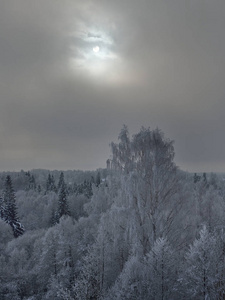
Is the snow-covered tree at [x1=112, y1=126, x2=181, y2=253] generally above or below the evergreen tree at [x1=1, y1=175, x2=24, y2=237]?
above

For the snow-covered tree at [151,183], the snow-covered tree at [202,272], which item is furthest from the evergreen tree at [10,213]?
the snow-covered tree at [202,272]

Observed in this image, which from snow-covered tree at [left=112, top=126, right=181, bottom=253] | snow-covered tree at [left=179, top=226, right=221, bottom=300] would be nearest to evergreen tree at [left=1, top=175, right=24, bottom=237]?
snow-covered tree at [left=112, top=126, right=181, bottom=253]

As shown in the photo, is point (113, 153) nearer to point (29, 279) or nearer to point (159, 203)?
point (159, 203)

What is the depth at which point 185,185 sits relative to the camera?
20.4 metres

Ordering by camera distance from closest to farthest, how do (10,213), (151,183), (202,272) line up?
1. (202,272)
2. (151,183)
3. (10,213)

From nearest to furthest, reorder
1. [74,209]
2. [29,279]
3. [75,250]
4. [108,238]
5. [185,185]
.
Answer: [185,185]
[108,238]
[29,279]
[75,250]
[74,209]

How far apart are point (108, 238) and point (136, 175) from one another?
20.5m

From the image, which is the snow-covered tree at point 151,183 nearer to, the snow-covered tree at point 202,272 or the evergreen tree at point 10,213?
the snow-covered tree at point 202,272

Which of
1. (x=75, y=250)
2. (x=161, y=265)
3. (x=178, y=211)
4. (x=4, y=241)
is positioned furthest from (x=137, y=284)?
(x=4, y=241)

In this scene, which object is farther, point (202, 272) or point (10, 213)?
point (10, 213)

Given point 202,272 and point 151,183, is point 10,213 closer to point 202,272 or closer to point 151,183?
point 151,183

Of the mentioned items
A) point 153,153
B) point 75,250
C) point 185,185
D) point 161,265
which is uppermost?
point 153,153

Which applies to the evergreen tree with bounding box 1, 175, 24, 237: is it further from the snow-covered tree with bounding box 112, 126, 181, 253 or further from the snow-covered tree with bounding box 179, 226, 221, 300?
the snow-covered tree with bounding box 179, 226, 221, 300

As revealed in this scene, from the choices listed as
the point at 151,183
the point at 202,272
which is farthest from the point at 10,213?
the point at 202,272
